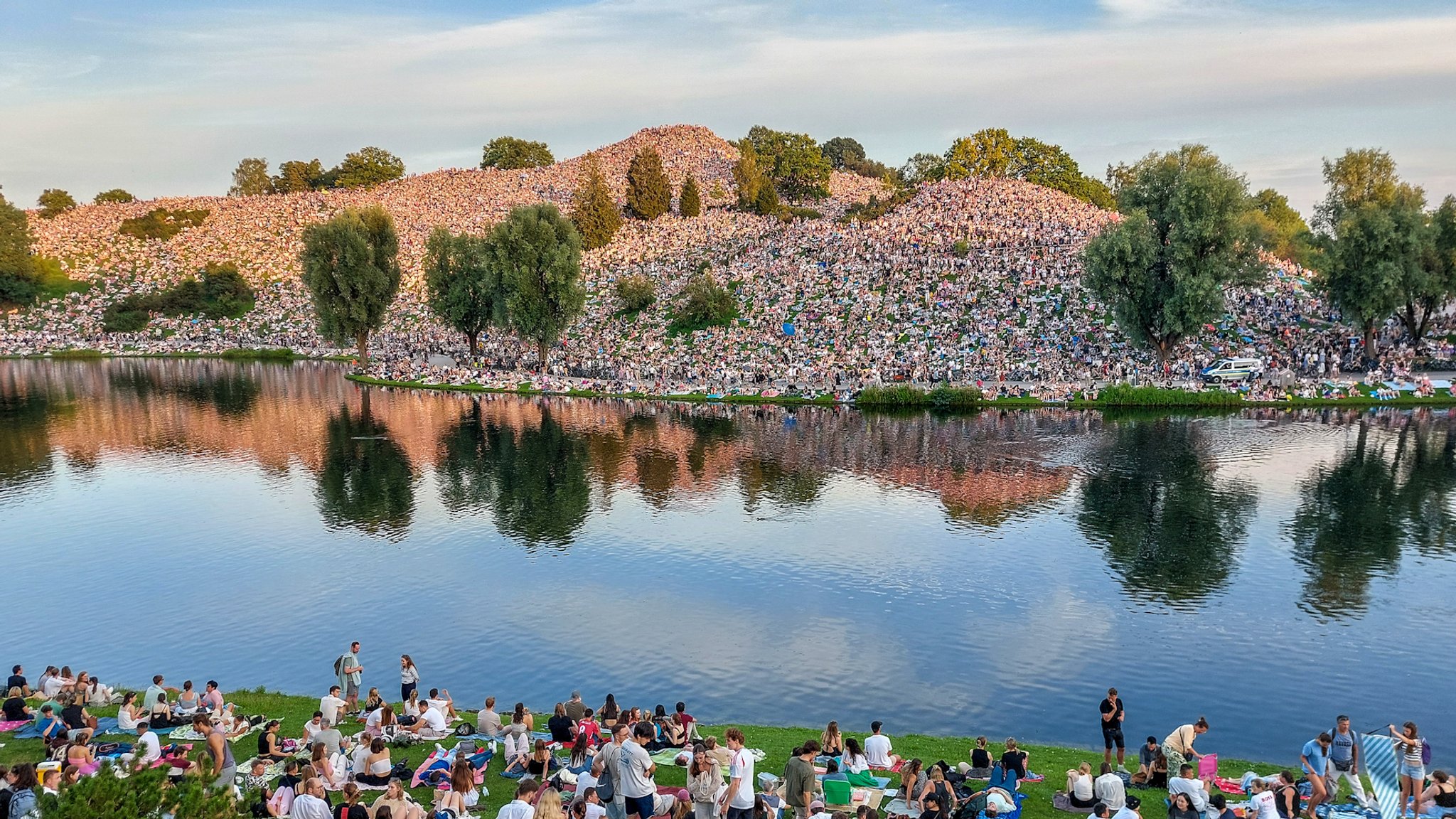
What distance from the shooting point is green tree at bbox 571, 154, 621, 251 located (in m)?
116

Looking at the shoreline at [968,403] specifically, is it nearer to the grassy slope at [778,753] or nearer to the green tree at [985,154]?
the grassy slope at [778,753]

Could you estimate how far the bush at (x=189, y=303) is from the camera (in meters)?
119

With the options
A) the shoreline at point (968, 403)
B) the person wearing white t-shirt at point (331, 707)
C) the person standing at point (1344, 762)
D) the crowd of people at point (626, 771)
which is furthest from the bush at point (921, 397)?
the person wearing white t-shirt at point (331, 707)

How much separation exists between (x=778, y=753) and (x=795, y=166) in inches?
5154

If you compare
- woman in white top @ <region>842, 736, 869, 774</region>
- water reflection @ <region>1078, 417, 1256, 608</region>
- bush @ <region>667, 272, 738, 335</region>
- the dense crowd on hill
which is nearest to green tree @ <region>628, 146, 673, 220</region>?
the dense crowd on hill

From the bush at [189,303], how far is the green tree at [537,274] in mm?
58115

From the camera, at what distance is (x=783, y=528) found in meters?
38.5

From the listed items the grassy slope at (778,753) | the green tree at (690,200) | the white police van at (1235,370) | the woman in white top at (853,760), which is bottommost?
the grassy slope at (778,753)

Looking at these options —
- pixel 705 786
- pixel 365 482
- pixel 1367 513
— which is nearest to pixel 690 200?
pixel 365 482

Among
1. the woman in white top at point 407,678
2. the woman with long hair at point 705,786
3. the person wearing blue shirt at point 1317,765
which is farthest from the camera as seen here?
the woman in white top at point 407,678

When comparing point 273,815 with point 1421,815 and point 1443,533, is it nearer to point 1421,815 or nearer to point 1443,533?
point 1421,815

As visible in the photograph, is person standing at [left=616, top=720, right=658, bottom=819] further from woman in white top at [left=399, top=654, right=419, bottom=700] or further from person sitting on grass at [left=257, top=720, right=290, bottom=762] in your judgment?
woman in white top at [left=399, top=654, right=419, bottom=700]

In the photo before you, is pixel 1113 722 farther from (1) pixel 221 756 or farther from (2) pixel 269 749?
(1) pixel 221 756

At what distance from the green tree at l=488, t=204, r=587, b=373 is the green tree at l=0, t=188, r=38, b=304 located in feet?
274
